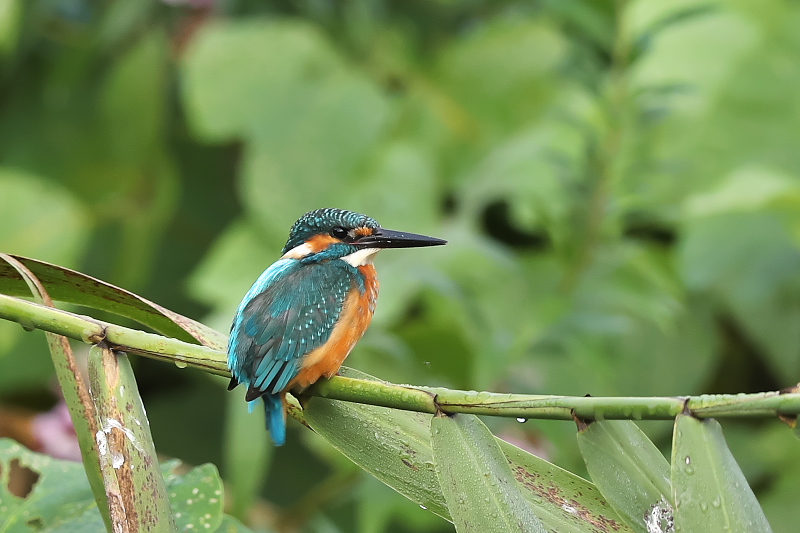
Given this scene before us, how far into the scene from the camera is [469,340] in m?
1.72

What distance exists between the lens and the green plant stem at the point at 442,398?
17.2 inches

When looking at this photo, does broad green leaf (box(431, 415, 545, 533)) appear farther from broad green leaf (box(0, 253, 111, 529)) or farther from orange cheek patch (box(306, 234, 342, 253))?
orange cheek patch (box(306, 234, 342, 253))

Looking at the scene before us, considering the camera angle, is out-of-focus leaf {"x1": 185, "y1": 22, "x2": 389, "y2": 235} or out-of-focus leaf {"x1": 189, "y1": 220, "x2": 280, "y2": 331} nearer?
out-of-focus leaf {"x1": 189, "y1": 220, "x2": 280, "y2": 331}

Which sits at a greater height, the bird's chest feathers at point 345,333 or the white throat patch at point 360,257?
the white throat patch at point 360,257

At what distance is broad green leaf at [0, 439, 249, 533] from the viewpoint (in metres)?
0.72

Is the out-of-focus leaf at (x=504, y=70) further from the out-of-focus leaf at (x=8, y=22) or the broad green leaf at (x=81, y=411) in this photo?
the broad green leaf at (x=81, y=411)

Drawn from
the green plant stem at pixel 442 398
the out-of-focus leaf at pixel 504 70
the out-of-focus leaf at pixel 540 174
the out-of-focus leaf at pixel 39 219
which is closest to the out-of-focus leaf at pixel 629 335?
the out-of-focus leaf at pixel 540 174

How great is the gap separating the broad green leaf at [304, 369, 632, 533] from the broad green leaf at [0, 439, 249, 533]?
161 millimetres

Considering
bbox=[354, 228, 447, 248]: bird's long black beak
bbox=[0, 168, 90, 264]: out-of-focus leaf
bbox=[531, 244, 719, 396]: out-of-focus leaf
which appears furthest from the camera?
bbox=[0, 168, 90, 264]: out-of-focus leaf

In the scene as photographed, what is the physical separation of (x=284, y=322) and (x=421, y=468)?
205mm

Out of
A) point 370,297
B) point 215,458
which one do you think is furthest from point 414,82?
point 370,297

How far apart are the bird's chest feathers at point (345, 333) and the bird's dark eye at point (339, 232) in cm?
4

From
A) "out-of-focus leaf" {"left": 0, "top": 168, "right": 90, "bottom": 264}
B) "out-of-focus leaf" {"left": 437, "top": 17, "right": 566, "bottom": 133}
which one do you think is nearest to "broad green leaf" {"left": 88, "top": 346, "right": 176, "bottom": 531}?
"out-of-focus leaf" {"left": 0, "top": 168, "right": 90, "bottom": 264}

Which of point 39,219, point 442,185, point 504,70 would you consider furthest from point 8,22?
point 504,70
